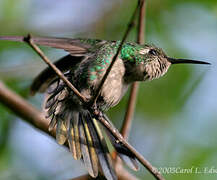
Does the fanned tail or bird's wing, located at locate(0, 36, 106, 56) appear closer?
bird's wing, located at locate(0, 36, 106, 56)

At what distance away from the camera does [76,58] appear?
3.67 m

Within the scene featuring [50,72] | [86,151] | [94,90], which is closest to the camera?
[94,90]

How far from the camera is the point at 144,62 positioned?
11.1 ft

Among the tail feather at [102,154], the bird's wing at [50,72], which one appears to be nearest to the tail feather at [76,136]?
the tail feather at [102,154]

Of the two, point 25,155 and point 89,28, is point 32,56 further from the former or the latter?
point 25,155

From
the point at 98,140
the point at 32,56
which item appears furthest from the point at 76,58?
the point at 32,56

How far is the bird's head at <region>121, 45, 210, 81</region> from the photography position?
333 cm

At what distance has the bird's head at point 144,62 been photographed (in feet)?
10.9

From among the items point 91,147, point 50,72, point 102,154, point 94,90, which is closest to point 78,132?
point 91,147

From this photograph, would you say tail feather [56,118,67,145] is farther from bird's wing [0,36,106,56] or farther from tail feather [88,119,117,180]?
bird's wing [0,36,106,56]

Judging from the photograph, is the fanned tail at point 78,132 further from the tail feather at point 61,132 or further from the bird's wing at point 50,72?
the bird's wing at point 50,72

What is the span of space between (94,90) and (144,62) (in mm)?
500

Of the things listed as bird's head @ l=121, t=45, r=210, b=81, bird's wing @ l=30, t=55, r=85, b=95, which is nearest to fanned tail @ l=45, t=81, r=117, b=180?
bird's wing @ l=30, t=55, r=85, b=95

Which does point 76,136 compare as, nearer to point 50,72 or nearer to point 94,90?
point 94,90
